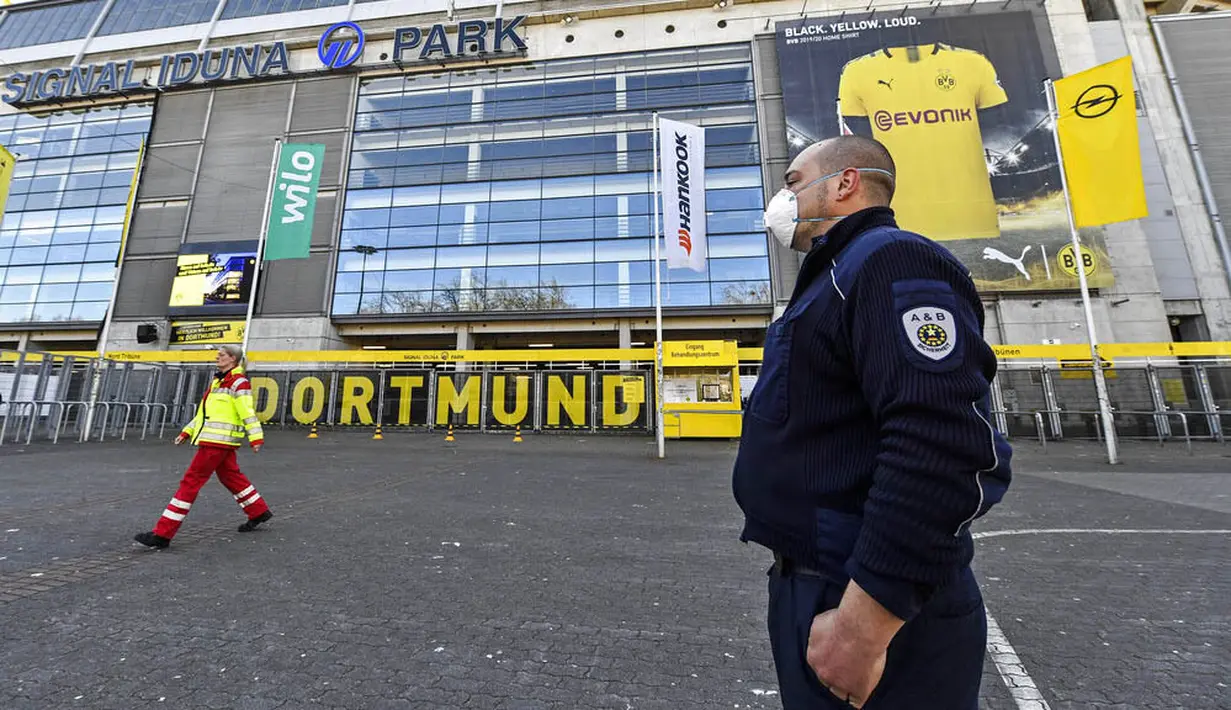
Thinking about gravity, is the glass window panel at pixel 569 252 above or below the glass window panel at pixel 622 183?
below

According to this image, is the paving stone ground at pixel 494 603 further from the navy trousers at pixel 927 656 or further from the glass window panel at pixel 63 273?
the glass window panel at pixel 63 273

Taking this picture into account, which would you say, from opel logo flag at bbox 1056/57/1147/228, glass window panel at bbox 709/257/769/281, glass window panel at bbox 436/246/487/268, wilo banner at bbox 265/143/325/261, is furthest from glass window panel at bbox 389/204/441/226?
opel logo flag at bbox 1056/57/1147/228

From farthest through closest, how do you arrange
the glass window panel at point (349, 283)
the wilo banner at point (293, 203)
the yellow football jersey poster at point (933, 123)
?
the glass window panel at point (349, 283) < the yellow football jersey poster at point (933, 123) < the wilo banner at point (293, 203)

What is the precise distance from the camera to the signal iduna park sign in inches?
1041

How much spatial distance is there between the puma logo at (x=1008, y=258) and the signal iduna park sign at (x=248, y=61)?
24.3m

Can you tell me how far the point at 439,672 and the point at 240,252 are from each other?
28909 millimetres

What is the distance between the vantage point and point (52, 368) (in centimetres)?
1356

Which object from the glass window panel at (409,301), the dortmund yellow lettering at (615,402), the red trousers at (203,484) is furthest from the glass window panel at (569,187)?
the red trousers at (203,484)

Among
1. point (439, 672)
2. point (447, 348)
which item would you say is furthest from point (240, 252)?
point (439, 672)

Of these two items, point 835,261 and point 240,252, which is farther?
point 240,252

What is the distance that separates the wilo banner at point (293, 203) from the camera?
14.4 meters

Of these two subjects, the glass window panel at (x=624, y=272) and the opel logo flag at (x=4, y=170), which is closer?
the opel logo flag at (x=4, y=170)

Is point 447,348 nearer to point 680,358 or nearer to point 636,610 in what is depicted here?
point 680,358

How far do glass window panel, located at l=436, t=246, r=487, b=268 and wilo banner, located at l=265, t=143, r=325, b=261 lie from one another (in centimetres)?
889
